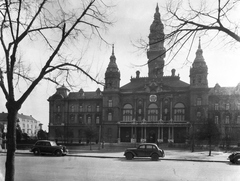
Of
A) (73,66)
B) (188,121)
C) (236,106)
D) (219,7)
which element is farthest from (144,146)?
(188,121)

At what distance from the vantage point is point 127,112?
62938 mm

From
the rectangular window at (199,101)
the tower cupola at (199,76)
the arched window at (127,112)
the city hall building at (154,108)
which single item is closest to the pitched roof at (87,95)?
the city hall building at (154,108)

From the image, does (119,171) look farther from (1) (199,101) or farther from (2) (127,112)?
(2) (127,112)

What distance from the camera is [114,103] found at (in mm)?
62344

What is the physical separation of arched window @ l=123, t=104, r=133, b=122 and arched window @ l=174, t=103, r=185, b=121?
10842 mm

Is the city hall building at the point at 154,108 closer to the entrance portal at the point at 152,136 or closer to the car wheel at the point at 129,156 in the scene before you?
the entrance portal at the point at 152,136

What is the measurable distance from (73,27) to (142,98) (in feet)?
180

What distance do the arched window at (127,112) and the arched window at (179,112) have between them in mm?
10842

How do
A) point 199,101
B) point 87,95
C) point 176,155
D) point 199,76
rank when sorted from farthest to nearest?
point 87,95 → point 199,76 → point 199,101 → point 176,155

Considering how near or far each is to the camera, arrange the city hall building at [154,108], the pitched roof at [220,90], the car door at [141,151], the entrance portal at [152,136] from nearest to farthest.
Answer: the car door at [141,151] < the city hall building at [154,108] < the pitched roof at [220,90] < the entrance portal at [152,136]

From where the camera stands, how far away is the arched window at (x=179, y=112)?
5922cm

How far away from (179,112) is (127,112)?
12.6 m

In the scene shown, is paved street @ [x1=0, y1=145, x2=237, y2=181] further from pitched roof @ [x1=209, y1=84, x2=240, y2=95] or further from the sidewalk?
pitched roof @ [x1=209, y1=84, x2=240, y2=95]

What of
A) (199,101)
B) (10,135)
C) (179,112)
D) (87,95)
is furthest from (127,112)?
(10,135)
